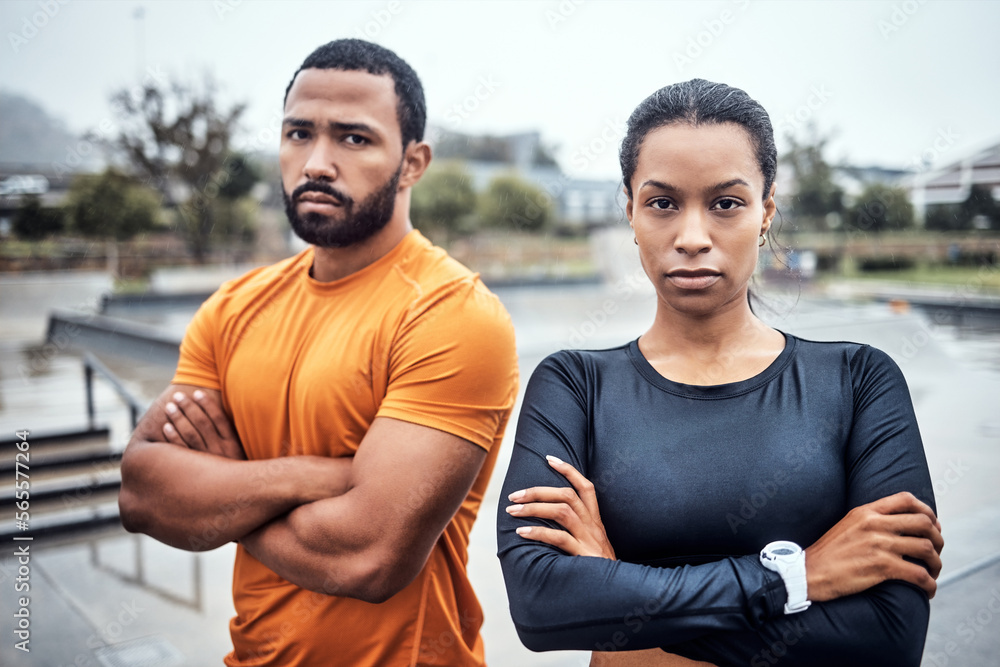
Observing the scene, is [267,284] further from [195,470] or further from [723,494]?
[723,494]

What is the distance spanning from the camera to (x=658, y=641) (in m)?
1.20

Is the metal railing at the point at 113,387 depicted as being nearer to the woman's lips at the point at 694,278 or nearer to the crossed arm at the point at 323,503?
the crossed arm at the point at 323,503

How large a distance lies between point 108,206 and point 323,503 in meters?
22.4

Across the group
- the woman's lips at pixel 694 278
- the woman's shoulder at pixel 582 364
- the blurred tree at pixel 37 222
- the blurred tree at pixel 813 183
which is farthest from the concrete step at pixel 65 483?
the blurred tree at pixel 37 222

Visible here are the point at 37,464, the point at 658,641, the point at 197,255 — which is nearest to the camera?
the point at 658,641

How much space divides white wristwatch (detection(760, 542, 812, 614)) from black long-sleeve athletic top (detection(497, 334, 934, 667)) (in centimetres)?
1

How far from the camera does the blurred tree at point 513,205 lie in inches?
1206

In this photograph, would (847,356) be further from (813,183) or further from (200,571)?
(813,183)

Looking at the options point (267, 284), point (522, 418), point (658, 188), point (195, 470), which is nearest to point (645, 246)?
point (658, 188)

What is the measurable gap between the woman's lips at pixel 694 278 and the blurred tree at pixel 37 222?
2472 cm

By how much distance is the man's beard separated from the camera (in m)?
1.72

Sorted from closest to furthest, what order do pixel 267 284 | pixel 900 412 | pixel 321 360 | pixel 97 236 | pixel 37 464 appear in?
pixel 900 412
pixel 321 360
pixel 267 284
pixel 37 464
pixel 97 236

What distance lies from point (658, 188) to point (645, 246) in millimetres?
108

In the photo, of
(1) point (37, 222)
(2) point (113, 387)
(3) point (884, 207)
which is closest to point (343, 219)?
(2) point (113, 387)
